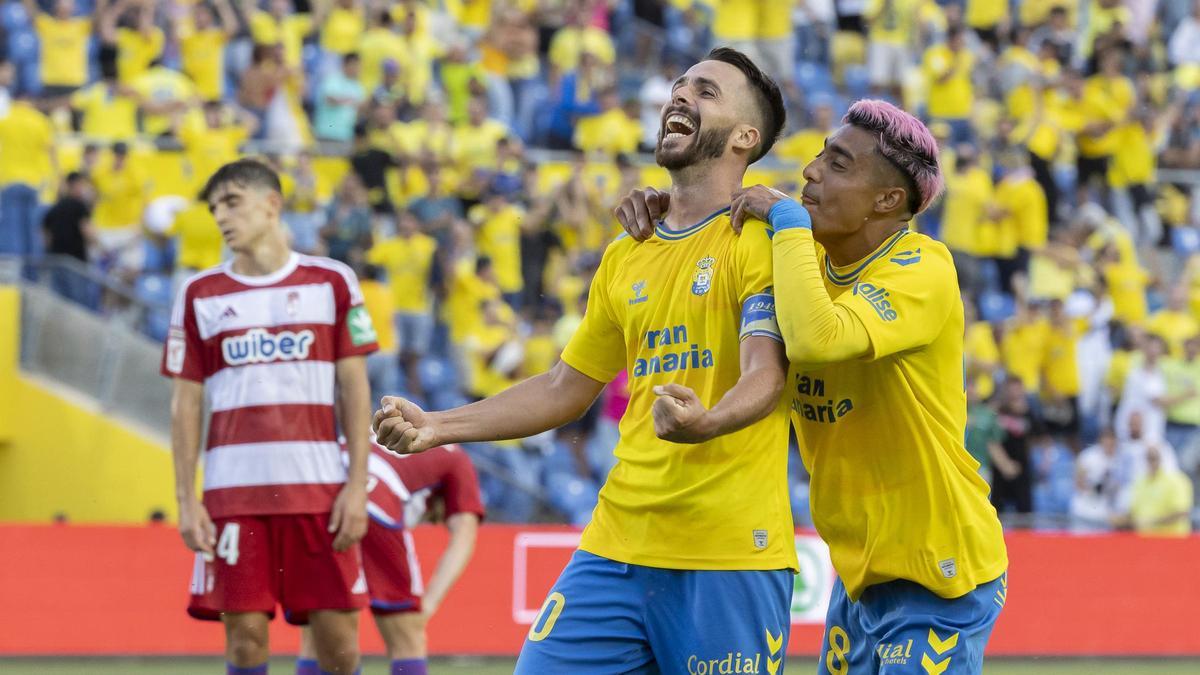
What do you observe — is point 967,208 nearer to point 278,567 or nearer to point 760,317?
point 278,567

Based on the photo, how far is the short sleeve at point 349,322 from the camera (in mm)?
7602

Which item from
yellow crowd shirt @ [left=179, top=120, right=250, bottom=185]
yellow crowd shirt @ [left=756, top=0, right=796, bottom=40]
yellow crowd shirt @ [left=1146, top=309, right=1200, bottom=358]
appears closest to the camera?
yellow crowd shirt @ [left=179, top=120, right=250, bottom=185]

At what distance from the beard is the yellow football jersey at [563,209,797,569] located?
0.16m

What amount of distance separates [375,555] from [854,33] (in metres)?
12.6

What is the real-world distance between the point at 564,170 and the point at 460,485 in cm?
805

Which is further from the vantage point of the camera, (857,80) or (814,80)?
(857,80)

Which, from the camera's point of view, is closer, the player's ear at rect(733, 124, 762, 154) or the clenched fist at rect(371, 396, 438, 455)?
the clenched fist at rect(371, 396, 438, 455)

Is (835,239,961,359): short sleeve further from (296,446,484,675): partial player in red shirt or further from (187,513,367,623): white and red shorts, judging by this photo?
(296,446,484,675): partial player in red shirt

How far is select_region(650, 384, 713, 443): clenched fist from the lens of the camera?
4273 millimetres

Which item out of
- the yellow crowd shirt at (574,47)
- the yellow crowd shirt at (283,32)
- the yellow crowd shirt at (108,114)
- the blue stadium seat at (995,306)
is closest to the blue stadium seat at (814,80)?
the yellow crowd shirt at (574,47)

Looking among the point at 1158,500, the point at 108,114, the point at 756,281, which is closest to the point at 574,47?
the point at 108,114

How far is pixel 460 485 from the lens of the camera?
28.7 feet

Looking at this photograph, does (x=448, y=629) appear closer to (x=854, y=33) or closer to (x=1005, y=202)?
(x=1005, y=202)

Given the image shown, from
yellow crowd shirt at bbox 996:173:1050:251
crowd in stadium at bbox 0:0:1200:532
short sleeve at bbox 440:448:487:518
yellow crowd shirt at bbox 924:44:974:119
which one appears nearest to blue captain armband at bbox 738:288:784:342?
short sleeve at bbox 440:448:487:518
